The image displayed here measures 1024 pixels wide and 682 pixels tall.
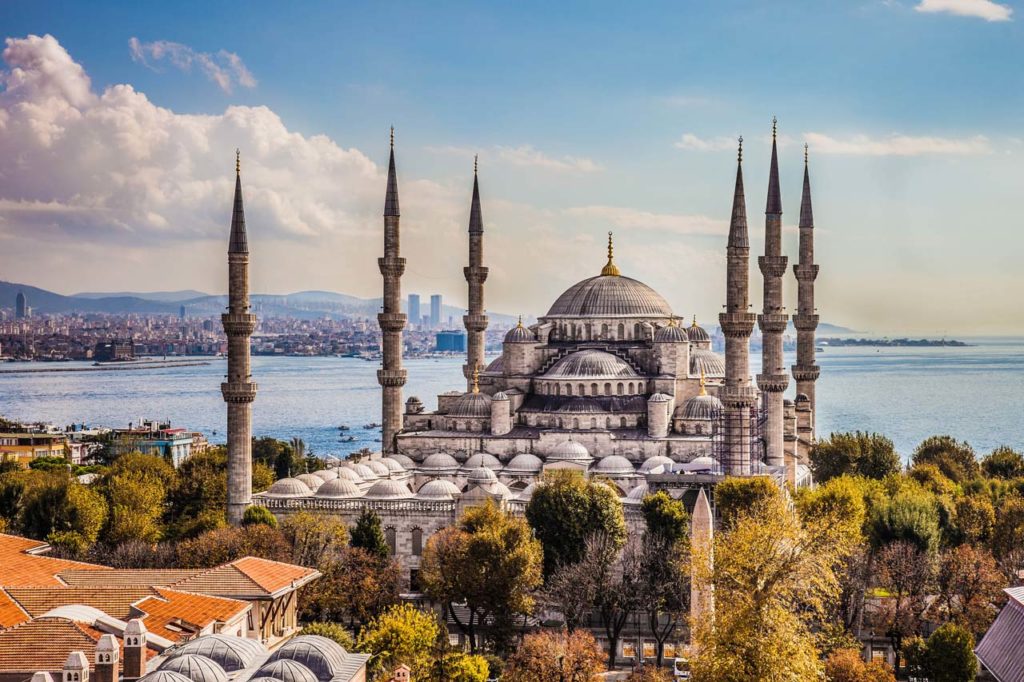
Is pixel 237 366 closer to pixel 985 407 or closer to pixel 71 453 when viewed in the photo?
pixel 71 453

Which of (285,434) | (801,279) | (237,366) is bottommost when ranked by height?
(285,434)

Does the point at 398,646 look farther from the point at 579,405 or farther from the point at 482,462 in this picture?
the point at 579,405

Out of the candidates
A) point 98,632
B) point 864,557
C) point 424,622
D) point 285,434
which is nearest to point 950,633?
point 864,557

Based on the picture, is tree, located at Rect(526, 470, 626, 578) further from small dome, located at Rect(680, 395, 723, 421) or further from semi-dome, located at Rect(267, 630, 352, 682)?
semi-dome, located at Rect(267, 630, 352, 682)

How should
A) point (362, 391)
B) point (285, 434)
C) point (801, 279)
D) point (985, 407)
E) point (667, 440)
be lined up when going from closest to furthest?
point (667, 440) < point (801, 279) < point (285, 434) < point (985, 407) < point (362, 391)

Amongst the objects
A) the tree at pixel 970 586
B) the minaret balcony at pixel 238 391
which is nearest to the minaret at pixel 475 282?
the minaret balcony at pixel 238 391

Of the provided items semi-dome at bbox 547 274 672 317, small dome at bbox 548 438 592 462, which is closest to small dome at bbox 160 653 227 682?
small dome at bbox 548 438 592 462

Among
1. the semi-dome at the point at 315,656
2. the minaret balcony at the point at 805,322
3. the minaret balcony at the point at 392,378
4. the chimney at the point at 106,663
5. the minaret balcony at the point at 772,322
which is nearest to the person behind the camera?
the chimney at the point at 106,663

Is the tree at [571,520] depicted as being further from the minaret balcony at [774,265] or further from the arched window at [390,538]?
the minaret balcony at [774,265]
